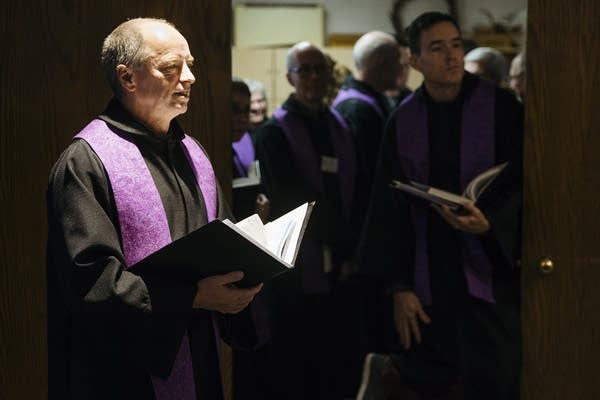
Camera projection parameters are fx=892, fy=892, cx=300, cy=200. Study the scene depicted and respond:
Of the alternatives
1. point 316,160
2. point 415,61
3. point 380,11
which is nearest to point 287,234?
point 415,61

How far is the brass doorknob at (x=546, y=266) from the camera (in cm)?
282

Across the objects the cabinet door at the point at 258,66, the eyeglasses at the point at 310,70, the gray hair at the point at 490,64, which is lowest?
the eyeglasses at the point at 310,70

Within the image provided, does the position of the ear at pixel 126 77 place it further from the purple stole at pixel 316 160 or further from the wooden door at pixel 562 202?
the purple stole at pixel 316 160

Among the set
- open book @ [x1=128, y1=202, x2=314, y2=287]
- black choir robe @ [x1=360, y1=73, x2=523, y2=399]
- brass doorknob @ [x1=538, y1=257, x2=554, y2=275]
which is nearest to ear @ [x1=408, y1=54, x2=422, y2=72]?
black choir robe @ [x1=360, y1=73, x2=523, y2=399]

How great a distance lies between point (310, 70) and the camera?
4273 millimetres

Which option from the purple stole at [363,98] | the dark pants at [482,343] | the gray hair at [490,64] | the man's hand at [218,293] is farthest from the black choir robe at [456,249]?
the gray hair at [490,64]

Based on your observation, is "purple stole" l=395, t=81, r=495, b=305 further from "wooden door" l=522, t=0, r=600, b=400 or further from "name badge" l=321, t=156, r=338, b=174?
"name badge" l=321, t=156, r=338, b=174

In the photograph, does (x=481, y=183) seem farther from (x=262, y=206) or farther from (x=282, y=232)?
(x=282, y=232)

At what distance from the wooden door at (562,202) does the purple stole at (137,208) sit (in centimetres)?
124

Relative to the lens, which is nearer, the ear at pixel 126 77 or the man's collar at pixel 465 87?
the ear at pixel 126 77

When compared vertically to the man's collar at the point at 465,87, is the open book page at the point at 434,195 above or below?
below

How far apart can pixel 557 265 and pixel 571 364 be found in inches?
13.0

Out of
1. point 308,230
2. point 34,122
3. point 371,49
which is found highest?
point 371,49

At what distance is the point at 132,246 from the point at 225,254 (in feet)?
0.81
